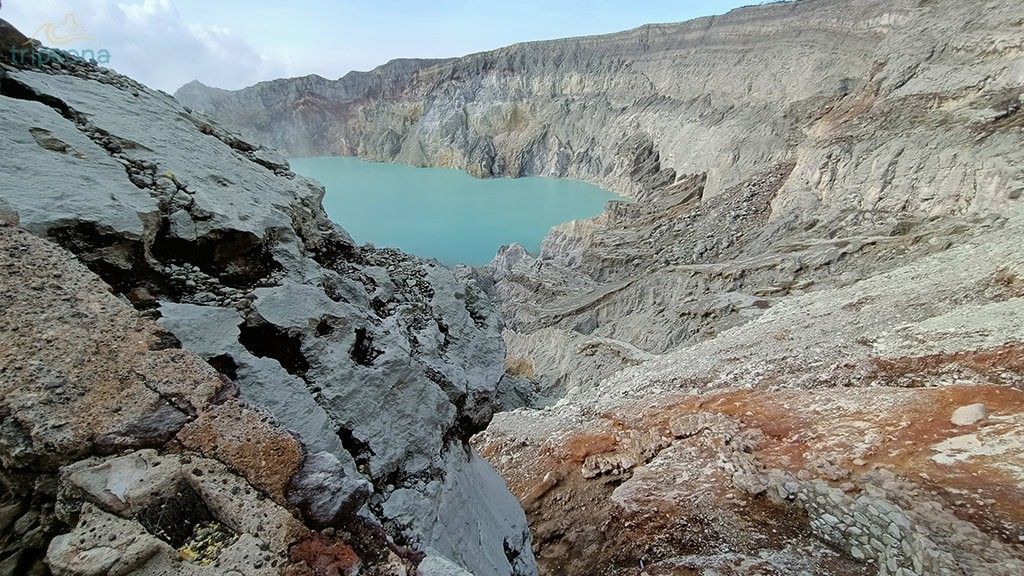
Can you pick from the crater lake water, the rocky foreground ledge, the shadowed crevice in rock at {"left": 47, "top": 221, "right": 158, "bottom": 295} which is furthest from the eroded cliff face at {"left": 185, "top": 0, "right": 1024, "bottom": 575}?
the shadowed crevice in rock at {"left": 47, "top": 221, "right": 158, "bottom": 295}

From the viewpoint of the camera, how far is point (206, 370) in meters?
2.43

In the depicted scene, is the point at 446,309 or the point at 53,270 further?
the point at 446,309

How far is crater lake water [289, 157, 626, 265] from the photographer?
83.3ft

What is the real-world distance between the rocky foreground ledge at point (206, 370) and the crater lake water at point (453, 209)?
507 inches

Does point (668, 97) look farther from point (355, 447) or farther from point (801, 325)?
point (355, 447)

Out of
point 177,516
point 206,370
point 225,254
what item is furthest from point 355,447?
point 225,254

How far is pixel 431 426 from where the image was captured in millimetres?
3955

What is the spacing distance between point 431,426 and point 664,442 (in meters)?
4.22

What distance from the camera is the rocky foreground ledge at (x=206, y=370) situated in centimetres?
194

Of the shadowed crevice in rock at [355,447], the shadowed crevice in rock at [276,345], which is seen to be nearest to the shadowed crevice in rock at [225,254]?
the shadowed crevice in rock at [276,345]

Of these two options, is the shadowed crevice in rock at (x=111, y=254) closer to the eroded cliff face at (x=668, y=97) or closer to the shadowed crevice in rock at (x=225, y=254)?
the shadowed crevice in rock at (x=225, y=254)

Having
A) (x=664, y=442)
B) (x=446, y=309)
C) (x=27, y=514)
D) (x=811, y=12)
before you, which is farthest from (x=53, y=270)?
(x=811, y=12)

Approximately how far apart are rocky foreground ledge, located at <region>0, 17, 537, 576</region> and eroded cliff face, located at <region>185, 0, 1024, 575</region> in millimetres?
2391

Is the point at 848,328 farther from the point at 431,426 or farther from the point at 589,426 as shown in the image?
the point at 431,426
